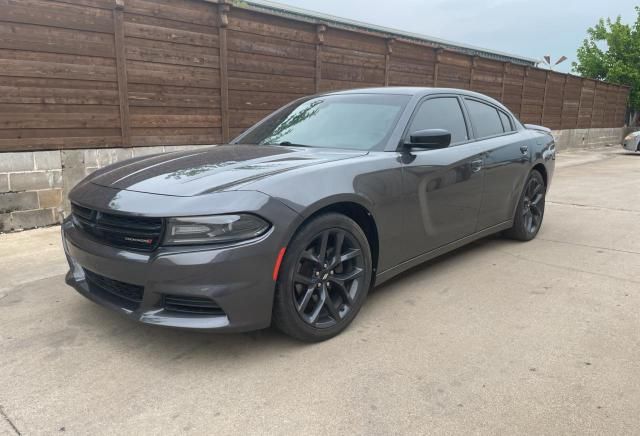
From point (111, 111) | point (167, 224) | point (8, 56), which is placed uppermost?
point (8, 56)

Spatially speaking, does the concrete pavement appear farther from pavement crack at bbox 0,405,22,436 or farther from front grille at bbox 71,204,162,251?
front grille at bbox 71,204,162,251

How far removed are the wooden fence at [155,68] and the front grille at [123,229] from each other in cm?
339

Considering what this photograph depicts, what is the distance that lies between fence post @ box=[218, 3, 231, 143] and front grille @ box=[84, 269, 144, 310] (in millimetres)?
4574

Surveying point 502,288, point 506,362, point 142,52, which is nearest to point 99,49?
point 142,52

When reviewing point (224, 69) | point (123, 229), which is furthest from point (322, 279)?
point (224, 69)

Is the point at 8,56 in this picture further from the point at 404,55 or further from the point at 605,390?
the point at 404,55

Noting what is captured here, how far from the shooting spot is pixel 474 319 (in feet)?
10.5

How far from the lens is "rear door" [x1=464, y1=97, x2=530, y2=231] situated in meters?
4.23

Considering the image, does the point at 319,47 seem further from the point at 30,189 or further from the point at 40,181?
the point at 30,189

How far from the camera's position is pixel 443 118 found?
3.92 meters

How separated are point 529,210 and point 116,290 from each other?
405 cm

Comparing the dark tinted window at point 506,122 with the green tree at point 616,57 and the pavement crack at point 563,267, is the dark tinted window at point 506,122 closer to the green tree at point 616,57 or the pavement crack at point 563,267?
the pavement crack at point 563,267

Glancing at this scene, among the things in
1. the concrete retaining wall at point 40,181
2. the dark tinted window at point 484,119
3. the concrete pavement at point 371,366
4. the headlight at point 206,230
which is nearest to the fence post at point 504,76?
the dark tinted window at point 484,119

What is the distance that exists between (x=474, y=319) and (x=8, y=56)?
5234 mm
